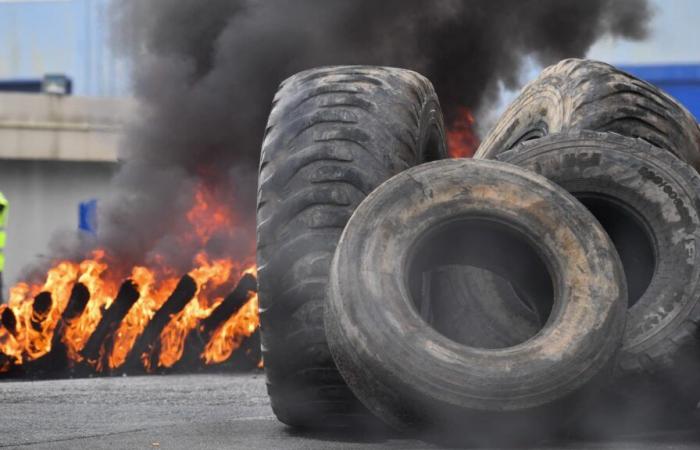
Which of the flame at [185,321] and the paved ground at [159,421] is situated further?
the flame at [185,321]

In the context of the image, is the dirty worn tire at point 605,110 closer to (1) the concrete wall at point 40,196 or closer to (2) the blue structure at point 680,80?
(2) the blue structure at point 680,80

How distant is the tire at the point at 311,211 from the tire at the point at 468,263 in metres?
0.47

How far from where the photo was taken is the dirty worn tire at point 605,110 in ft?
23.6

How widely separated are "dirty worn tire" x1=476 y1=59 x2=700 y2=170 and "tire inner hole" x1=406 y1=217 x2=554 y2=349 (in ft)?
6.16

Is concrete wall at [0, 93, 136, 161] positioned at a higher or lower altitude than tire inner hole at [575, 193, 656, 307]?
higher

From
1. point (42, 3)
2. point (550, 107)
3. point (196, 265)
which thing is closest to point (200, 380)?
point (196, 265)

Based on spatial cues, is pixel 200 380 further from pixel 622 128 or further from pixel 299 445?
pixel 299 445

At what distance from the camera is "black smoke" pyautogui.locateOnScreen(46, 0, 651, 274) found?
14.4m

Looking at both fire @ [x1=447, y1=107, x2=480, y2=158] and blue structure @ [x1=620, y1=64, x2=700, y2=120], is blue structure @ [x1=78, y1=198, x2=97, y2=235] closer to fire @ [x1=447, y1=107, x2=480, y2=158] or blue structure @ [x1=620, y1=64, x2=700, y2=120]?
fire @ [x1=447, y1=107, x2=480, y2=158]

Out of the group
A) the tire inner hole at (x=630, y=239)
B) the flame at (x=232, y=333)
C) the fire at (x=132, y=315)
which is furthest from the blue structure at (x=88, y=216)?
the tire inner hole at (x=630, y=239)

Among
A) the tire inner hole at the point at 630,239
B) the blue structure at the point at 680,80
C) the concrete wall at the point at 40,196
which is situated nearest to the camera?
the tire inner hole at the point at 630,239

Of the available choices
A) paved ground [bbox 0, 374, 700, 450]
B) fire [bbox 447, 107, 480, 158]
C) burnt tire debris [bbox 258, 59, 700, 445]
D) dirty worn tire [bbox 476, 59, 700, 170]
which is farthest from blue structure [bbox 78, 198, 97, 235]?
burnt tire debris [bbox 258, 59, 700, 445]

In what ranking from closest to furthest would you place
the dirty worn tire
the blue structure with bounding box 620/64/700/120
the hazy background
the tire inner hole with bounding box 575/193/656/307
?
1. the tire inner hole with bounding box 575/193/656/307
2. the dirty worn tire
3. the blue structure with bounding box 620/64/700/120
4. the hazy background

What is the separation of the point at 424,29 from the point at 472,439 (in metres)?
10.7
